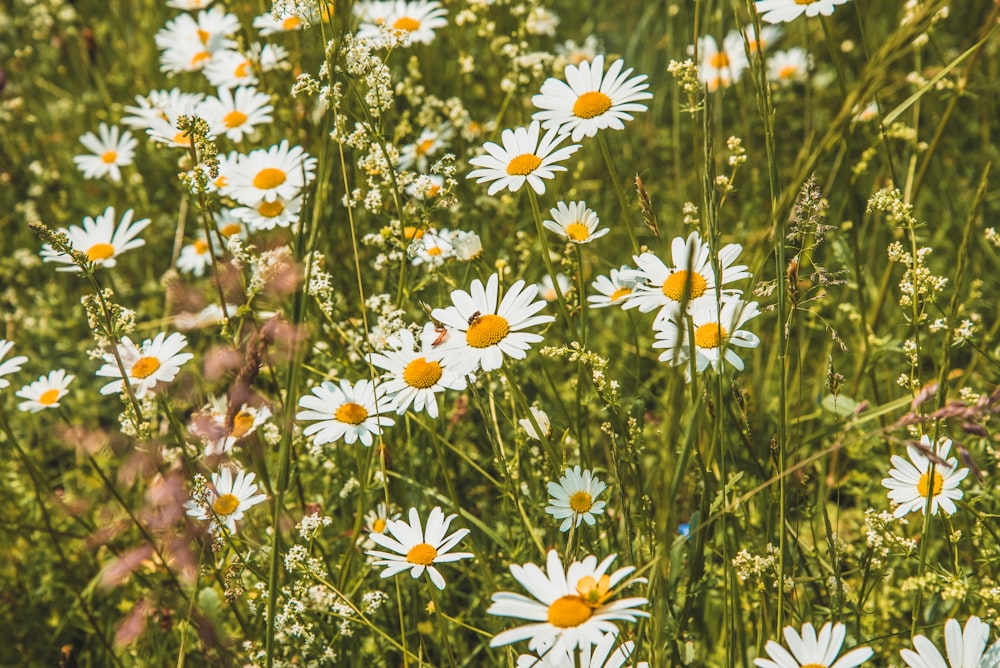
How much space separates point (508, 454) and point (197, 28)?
7.39 feet

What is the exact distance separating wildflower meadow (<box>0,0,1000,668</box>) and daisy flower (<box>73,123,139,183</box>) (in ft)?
0.07

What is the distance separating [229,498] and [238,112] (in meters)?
1.40

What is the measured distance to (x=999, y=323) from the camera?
89.8 inches

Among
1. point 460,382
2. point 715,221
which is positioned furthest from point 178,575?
point 715,221

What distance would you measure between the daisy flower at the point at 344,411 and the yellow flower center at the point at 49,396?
31.4 inches

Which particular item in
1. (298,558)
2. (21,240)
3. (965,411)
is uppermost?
(21,240)

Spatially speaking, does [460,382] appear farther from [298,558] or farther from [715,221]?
[715,221]

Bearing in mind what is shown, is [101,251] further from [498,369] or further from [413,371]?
[498,369]

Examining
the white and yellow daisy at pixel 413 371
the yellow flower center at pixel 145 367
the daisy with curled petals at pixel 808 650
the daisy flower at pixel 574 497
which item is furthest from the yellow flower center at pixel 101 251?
the daisy with curled petals at pixel 808 650

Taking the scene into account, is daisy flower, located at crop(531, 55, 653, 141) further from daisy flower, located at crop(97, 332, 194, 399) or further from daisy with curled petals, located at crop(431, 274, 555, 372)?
daisy flower, located at crop(97, 332, 194, 399)

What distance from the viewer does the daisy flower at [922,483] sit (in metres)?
1.60

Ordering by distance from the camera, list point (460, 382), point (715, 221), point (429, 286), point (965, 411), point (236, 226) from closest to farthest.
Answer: point (965, 411) < point (715, 221) < point (460, 382) < point (429, 286) < point (236, 226)

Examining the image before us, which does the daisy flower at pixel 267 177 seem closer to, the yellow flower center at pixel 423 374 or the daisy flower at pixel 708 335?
the yellow flower center at pixel 423 374

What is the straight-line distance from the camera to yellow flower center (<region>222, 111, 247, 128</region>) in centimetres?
275
